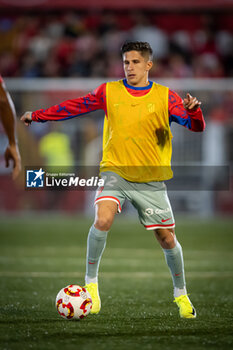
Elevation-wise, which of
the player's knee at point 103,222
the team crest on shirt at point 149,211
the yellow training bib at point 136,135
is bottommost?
the player's knee at point 103,222

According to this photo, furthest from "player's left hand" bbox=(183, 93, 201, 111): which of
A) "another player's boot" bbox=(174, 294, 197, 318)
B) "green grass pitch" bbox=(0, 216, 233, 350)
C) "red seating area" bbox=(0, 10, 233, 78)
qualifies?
"red seating area" bbox=(0, 10, 233, 78)

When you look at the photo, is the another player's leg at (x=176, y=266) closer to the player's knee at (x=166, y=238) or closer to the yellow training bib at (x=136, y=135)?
the player's knee at (x=166, y=238)

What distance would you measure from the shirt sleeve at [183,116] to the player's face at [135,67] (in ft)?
0.92

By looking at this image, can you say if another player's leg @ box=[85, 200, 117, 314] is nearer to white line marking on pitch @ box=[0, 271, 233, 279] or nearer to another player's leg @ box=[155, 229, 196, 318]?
another player's leg @ box=[155, 229, 196, 318]

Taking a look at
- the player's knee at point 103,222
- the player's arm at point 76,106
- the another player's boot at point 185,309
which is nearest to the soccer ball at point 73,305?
the player's knee at point 103,222

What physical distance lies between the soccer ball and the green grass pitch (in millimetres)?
76

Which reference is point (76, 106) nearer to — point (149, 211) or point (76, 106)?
point (76, 106)

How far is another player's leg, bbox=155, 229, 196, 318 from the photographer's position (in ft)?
17.3

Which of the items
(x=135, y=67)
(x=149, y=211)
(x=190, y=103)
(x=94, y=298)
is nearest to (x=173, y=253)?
(x=149, y=211)

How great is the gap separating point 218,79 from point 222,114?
93cm

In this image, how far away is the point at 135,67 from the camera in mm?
5449

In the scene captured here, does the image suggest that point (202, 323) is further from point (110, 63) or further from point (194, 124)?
point (110, 63)

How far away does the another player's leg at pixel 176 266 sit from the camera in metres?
5.28

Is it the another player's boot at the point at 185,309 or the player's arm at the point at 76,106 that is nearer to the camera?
the another player's boot at the point at 185,309
